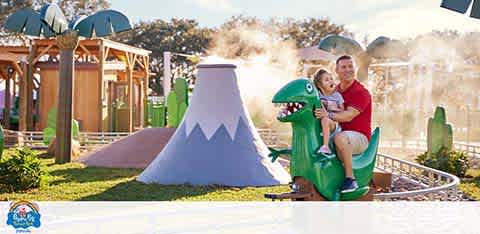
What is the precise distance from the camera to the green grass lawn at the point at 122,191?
27.0ft

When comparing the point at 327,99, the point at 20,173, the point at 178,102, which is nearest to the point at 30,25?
the point at 178,102

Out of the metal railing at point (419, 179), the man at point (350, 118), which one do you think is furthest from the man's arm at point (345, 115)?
the metal railing at point (419, 179)

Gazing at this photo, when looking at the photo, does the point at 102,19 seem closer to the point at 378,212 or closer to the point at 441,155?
the point at 441,155

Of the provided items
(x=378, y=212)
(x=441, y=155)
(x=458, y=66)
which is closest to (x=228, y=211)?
(x=378, y=212)

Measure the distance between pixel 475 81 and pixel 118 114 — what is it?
54.7 ft

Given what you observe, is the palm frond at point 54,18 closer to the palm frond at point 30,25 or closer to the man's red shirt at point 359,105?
the palm frond at point 30,25

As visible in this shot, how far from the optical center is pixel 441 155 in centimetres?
1198

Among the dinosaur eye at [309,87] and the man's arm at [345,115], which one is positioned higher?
the dinosaur eye at [309,87]

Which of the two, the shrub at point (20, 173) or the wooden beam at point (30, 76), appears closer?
the shrub at point (20, 173)

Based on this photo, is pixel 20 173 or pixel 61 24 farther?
pixel 61 24

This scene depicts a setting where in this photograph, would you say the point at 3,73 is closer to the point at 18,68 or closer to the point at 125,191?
the point at 18,68

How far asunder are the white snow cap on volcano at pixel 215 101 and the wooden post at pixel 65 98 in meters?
4.04

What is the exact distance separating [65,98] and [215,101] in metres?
4.46

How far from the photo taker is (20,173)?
912cm
